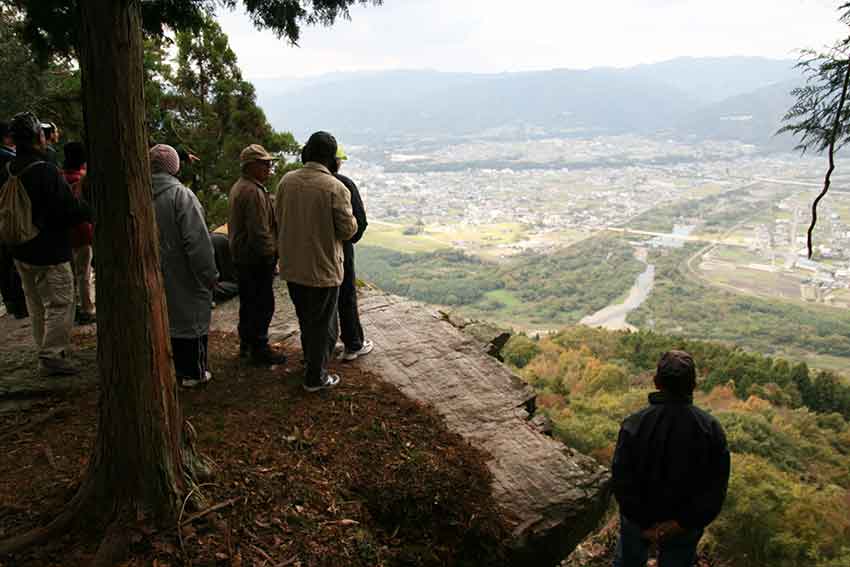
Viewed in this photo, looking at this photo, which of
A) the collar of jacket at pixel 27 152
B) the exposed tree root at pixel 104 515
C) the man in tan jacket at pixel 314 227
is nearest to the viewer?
the exposed tree root at pixel 104 515

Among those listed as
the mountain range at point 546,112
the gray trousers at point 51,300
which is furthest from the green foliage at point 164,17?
the mountain range at point 546,112

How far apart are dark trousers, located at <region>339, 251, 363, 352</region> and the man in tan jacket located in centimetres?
44

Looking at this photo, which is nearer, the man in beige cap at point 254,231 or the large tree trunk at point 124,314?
the large tree trunk at point 124,314

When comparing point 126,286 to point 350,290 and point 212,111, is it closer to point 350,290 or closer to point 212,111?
point 350,290

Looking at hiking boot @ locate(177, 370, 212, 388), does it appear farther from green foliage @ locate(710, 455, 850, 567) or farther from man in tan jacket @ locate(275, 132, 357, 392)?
green foliage @ locate(710, 455, 850, 567)

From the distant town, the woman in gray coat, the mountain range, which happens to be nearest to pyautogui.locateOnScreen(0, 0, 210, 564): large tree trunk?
the woman in gray coat

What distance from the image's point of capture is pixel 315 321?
13.3ft

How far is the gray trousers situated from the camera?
4.25 metres

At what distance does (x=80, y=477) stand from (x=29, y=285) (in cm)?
211

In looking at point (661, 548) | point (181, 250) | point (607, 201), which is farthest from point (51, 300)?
point (607, 201)

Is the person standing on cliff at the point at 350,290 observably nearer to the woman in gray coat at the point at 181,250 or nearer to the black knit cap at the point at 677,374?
the woman in gray coat at the point at 181,250

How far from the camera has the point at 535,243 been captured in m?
73.5

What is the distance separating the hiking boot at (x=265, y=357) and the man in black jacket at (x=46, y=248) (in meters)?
1.37

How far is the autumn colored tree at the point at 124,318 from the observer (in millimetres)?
2350
